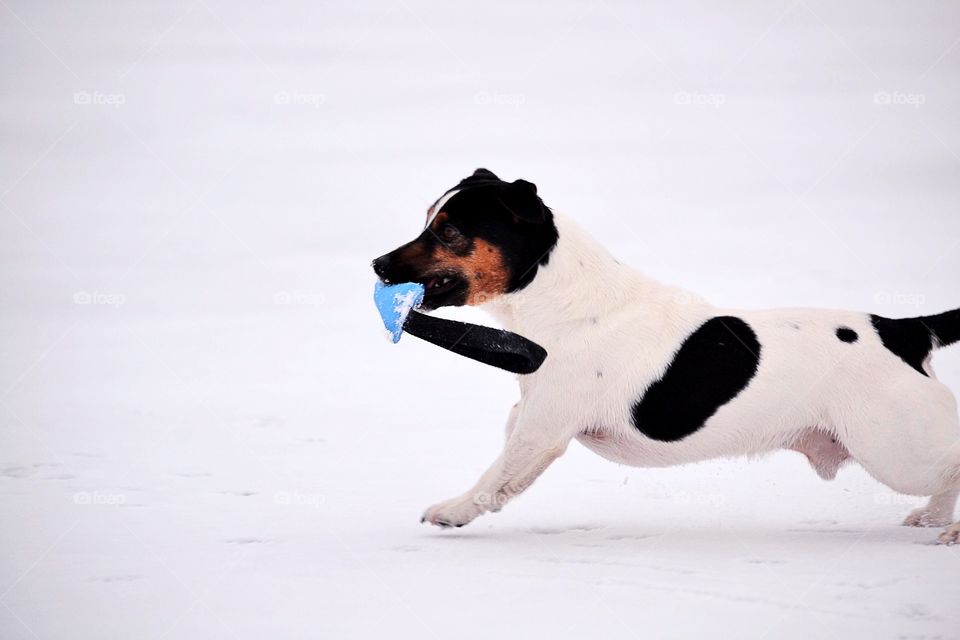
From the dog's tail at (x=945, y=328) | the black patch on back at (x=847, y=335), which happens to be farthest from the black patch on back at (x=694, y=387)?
the dog's tail at (x=945, y=328)

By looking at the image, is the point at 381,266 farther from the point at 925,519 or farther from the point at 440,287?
the point at 925,519

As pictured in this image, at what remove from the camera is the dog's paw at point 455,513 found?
400 centimetres

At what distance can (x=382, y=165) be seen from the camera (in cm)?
1078

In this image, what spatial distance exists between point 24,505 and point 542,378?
2.14 metres

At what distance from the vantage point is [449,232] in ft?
13.0

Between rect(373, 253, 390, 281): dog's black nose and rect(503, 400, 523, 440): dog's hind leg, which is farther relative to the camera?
rect(503, 400, 523, 440): dog's hind leg

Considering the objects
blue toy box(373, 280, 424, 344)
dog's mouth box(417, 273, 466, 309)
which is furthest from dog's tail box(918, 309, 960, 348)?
blue toy box(373, 280, 424, 344)

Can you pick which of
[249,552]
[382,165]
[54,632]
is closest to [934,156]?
[382,165]

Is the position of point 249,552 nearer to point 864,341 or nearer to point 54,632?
point 54,632

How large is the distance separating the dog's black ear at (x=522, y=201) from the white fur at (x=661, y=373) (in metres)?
0.23

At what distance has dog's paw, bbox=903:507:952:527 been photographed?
4051 millimetres

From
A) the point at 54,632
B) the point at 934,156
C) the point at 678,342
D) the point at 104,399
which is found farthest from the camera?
the point at 934,156

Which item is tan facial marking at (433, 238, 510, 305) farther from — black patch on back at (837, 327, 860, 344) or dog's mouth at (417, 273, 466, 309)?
black patch on back at (837, 327, 860, 344)

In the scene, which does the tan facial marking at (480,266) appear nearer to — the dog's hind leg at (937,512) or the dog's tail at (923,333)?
the dog's tail at (923,333)
